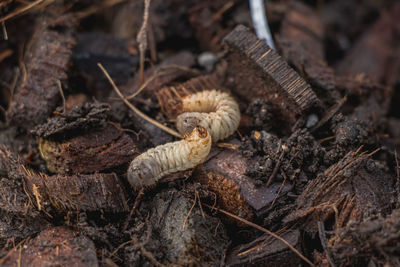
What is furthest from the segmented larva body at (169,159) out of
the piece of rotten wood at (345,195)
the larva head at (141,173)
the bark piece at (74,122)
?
the piece of rotten wood at (345,195)

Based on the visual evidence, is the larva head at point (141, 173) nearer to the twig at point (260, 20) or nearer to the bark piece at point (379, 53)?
→ the twig at point (260, 20)

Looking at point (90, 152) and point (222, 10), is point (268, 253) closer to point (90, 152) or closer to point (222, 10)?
point (90, 152)

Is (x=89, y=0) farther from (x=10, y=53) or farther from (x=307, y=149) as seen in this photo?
(x=307, y=149)

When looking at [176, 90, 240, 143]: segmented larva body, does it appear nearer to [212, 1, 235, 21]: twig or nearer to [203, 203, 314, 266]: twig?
[203, 203, 314, 266]: twig

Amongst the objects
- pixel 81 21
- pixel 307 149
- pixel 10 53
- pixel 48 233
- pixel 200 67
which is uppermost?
pixel 81 21

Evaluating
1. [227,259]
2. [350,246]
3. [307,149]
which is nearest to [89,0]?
[307,149]

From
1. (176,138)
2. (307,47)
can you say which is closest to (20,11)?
(176,138)

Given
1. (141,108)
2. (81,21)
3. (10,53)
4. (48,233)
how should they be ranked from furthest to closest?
(81,21) → (10,53) → (141,108) → (48,233)

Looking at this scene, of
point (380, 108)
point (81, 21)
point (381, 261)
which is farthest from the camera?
point (81, 21)
